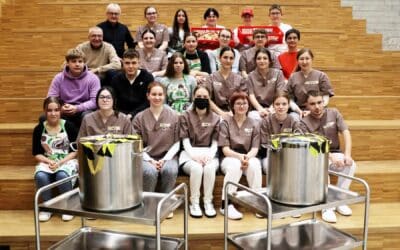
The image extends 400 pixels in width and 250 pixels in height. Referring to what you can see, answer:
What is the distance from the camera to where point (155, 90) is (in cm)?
322

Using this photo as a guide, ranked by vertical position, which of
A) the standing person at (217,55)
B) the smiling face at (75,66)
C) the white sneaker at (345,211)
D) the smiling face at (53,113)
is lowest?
the white sneaker at (345,211)

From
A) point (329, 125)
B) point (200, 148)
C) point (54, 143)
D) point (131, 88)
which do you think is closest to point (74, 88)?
point (131, 88)

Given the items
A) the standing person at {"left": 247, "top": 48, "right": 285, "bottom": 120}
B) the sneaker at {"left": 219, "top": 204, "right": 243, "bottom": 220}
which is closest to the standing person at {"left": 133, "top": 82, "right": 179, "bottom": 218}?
the sneaker at {"left": 219, "top": 204, "right": 243, "bottom": 220}

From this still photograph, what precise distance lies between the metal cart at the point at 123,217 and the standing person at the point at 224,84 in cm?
170

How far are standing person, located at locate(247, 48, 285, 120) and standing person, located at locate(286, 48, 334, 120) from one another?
0.35 ft

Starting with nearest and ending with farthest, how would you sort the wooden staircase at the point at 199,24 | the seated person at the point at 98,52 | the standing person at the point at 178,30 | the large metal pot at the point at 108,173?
1. the large metal pot at the point at 108,173
2. the wooden staircase at the point at 199,24
3. the seated person at the point at 98,52
4. the standing person at the point at 178,30

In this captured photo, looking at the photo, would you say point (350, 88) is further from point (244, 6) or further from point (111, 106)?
point (111, 106)

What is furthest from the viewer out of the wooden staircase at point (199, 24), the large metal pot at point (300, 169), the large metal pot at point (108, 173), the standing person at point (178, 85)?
the standing person at point (178, 85)

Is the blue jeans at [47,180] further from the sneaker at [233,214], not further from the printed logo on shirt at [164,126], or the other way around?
the sneaker at [233,214]

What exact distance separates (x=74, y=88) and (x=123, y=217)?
2.06 m

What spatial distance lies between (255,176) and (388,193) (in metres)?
1.04

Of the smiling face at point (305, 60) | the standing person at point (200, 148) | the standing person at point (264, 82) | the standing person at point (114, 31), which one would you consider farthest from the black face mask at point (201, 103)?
the standing person at point (114, 31)

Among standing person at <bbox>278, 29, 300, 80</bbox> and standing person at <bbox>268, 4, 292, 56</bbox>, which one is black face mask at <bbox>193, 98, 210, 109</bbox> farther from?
standing person at <bbox>268, 4, 292, 56</bbox>

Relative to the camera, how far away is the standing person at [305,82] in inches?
148
